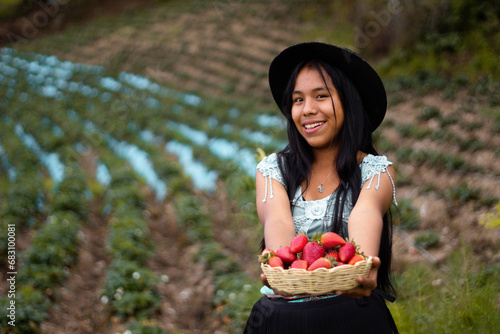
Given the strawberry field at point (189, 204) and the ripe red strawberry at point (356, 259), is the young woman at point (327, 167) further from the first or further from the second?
the strawberry field at point (189, 204)

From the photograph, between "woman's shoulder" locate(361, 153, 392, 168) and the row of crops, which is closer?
"woman's shoulder" locate(361, 153, 392, 168)

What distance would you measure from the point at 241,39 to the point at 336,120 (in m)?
17.1

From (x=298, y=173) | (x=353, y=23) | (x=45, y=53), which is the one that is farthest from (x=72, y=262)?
(x=45, y=53)

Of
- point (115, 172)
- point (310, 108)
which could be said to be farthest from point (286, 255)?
point (115, 172)

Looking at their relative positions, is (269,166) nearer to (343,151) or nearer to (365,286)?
(343,151)

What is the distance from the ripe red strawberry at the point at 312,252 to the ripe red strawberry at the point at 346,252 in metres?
0.06


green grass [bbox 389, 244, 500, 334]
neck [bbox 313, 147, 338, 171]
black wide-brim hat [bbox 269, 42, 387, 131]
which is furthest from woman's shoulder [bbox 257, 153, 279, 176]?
green grass [bbox 389, 244, 500, 334]

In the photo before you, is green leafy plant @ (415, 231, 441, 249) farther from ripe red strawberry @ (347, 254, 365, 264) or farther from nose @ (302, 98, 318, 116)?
ripe red strawberry @ (347, 254, 365, 264)

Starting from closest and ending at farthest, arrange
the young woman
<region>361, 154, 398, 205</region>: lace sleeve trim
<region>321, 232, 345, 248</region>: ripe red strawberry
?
<region>321, 232, 345, 248</region>: ripe red strawberry, the young woman, <region>361, 154, 398, 205</region>: lace sleeve trim

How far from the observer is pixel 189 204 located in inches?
254

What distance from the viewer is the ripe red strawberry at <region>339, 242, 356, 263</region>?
1.43m

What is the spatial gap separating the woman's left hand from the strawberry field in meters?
1.12

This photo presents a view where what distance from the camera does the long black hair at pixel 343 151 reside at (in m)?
1.78

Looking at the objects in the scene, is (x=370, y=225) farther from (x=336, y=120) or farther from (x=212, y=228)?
(x=212, y=228)
